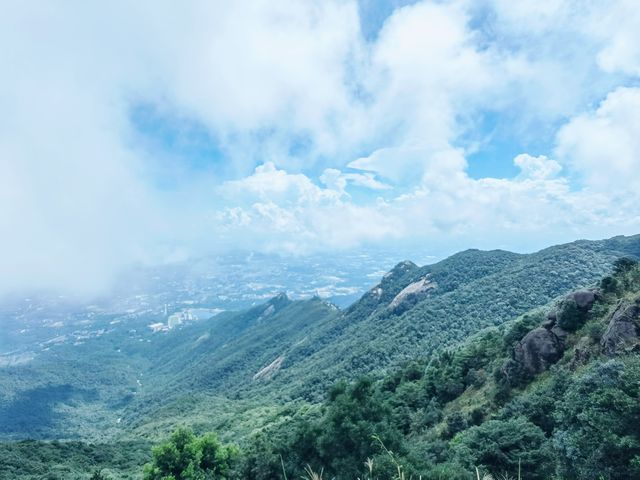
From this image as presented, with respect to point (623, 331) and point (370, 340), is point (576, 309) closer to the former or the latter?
point (623, 331)

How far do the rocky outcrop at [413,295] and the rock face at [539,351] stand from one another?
100911 millimetres

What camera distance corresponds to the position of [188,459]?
3969 centimetres

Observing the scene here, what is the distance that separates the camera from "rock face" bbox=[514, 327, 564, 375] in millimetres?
33094

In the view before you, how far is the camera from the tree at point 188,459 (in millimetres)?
38656

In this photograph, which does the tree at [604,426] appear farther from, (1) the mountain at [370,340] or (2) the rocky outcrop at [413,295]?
(2) the rocky outcrop at [413,295]

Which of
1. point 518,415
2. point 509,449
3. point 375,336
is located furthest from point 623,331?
point 375,336

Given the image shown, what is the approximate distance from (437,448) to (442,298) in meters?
98.6

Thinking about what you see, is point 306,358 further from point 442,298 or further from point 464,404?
point 464,404

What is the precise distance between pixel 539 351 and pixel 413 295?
348 feet

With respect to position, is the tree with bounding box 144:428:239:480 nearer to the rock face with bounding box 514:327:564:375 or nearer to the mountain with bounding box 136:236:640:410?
the rock face with bounding box 514:327:564:375

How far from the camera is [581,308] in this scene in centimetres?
3341

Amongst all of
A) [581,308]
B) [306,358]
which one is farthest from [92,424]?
[581,308]

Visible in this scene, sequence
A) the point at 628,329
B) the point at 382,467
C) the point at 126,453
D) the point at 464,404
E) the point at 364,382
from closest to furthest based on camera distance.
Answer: the point at 382,467
the point at 628,329
the point at 364,382
the point at 464,404
the point at 126,453

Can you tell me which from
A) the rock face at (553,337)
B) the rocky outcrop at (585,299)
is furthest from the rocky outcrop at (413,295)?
the rocky outcrop at (585,299)
